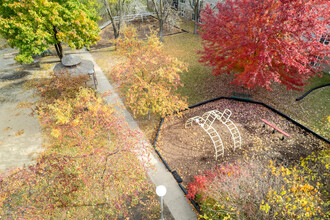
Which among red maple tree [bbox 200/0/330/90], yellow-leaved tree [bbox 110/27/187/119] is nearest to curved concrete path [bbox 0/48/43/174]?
yellow-leaved tree [bbox 110/27/187/119]

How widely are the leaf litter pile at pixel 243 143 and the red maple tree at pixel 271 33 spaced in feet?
9.49

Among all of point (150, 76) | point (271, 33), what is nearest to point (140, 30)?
point (150, 76)

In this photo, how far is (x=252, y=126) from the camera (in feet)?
45.1

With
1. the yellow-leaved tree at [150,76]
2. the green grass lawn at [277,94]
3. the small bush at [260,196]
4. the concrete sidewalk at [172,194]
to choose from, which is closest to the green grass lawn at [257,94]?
the green grass lawn at [277,94]

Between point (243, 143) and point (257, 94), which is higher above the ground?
point (257, 94)

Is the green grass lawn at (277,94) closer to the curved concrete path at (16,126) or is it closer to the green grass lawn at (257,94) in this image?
the green grass lawn at (257,94)

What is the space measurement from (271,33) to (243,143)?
645cm

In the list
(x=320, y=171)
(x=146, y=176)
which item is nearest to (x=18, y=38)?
(x=146, y=176)

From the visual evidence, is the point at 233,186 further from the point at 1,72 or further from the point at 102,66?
the point at 1,72

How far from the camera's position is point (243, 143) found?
12578mm

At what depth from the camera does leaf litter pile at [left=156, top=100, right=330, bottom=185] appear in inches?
458

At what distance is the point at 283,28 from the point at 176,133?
844 centimetres

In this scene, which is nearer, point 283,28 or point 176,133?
point 283,28

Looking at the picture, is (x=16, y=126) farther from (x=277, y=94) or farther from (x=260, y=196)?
(x=277, y=94)
